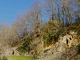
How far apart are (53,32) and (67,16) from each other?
162 inches

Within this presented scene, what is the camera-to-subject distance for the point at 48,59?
19.3m

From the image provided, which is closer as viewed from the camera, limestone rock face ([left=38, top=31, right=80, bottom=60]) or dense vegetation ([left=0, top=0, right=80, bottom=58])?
limestone rock face ([left=38, top=31, right=80, bottom=60])

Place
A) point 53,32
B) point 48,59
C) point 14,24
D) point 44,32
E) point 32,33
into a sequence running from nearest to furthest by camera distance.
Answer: point 48,59
point 53,32
point 44,32
point 32,33
point 14,24

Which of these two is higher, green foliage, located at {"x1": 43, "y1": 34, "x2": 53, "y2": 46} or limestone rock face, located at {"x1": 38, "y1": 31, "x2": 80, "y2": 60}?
green foliage, located at {"x1": 43, "y1": 34, "x2": 53, "y2": 46}

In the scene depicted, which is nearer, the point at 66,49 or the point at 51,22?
the point at 66,49

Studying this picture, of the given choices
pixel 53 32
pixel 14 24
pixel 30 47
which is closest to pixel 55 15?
pixel 53 32

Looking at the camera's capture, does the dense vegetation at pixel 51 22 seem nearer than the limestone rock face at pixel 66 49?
No

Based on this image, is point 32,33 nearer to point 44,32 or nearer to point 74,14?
point 44,32

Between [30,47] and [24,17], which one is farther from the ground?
[24,17]

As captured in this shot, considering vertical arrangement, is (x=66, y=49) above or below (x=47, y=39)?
below

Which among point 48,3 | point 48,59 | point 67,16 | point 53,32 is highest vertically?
point 48,3

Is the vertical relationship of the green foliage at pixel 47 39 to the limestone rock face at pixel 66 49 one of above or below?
above

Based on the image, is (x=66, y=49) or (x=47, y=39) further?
(x=47, y=39)

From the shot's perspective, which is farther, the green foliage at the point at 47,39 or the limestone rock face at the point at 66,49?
the green foliage at the point at 47,39
